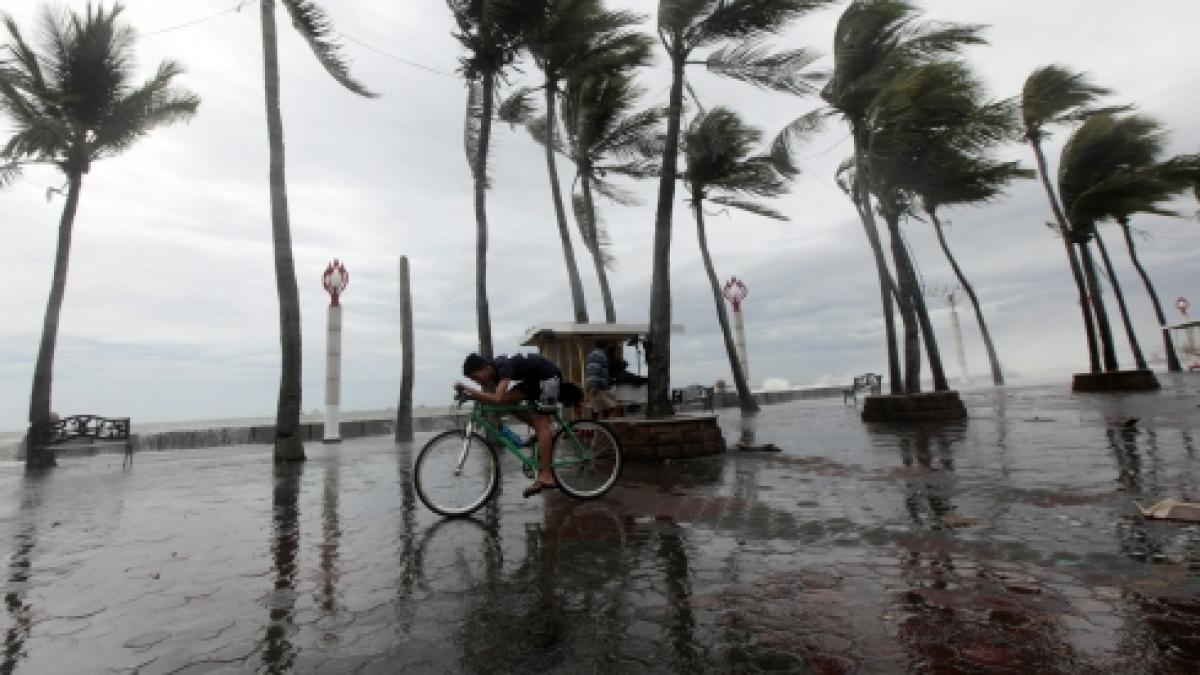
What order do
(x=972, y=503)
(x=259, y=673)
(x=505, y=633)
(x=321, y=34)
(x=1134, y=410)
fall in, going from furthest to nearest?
(x=321, y=34), (x=1134, y=410), (x=972, y=503), (x=505, y=633), (x=259, y=673)

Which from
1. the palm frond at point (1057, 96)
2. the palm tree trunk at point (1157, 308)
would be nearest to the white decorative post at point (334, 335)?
the palm frond at point (1057, 96)

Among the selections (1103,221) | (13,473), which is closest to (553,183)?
(13,473)

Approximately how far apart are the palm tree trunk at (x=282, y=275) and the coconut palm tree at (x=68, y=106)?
4816 mm

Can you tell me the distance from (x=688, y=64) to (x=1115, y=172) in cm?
1727

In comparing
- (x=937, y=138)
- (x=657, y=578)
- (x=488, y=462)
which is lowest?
(x=657, y=578)

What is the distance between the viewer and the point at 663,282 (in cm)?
853

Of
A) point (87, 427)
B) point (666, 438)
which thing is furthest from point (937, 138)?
point (87, 427)

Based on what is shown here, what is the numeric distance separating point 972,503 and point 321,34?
1378 cm

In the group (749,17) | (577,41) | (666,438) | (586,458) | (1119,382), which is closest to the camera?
(586,458)

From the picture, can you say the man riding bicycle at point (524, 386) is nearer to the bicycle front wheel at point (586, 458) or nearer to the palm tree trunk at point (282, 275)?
the bicycle front wheel at point (586, 458)

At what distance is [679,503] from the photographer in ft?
15.9

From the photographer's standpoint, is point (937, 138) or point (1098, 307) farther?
point (1098, 307)

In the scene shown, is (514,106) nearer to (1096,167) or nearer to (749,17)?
(749,17)

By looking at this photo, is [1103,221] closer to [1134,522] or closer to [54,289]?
[1134,522]
